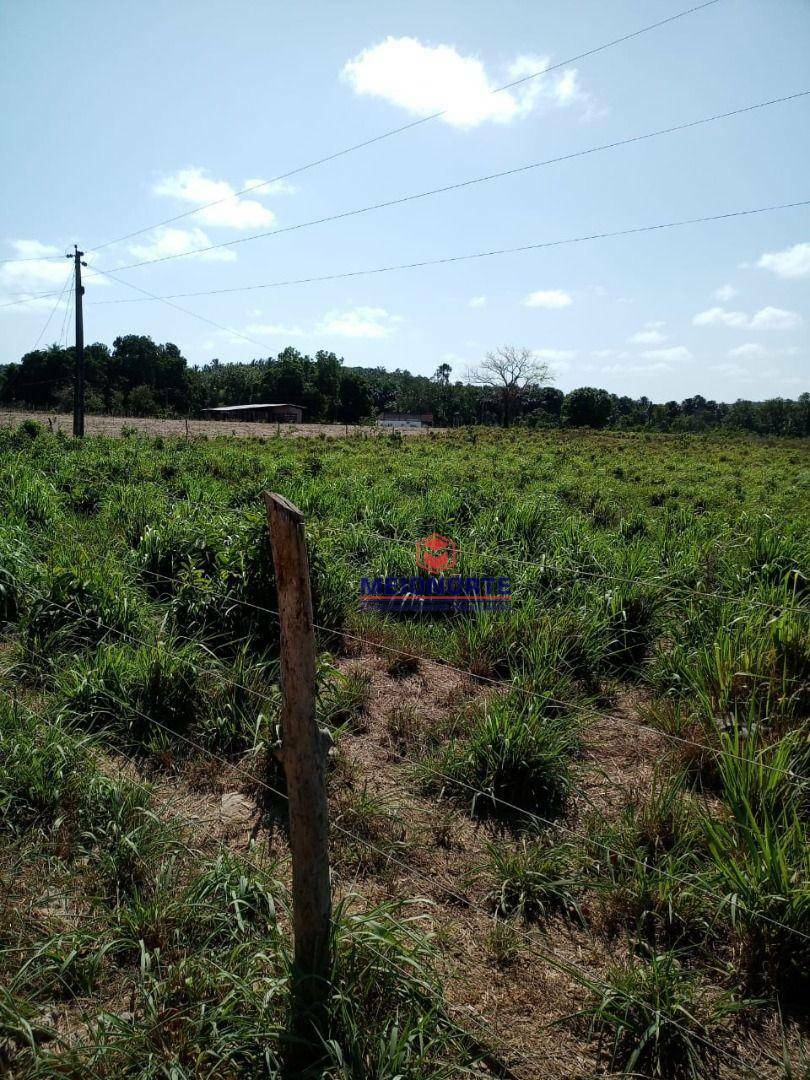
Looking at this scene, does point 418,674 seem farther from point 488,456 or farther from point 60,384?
point 60,384

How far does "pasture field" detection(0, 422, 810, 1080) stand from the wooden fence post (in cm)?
9

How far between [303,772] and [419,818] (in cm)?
141

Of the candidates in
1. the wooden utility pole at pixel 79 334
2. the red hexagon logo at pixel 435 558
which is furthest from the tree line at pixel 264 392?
the red hexagon logo at pixel 435 558

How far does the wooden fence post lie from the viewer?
174 centimetres

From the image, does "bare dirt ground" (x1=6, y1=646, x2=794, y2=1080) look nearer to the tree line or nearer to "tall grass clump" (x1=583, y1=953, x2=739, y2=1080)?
"tall grass clump" (x1=583, y1=953, x2=739, y2=1080)

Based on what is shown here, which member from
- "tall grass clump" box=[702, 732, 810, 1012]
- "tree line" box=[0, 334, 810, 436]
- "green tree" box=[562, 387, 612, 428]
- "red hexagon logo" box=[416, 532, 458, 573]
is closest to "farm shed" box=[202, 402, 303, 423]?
"tree line" box=[0, 334, 810, 436]

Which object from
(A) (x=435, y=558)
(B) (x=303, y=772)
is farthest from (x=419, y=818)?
(A) (x=435, y=558)

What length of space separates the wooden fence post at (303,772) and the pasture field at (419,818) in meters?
0.09

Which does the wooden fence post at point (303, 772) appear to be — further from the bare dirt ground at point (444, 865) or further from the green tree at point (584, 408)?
the green tree at point (584, 408)

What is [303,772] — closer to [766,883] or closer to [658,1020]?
[658,1020]

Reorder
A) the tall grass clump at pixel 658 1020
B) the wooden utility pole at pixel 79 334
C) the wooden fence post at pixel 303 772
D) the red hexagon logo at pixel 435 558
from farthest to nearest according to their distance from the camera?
1. the wooden utility pole at pixel 79 334
2. the red hexagon logo at pixel 435 558
3. the tall grass clump at pixel 658 1020
4. the wooden fence post at pixel 303 772

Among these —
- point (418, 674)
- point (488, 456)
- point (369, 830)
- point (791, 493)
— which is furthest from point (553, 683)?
point (488, 456)

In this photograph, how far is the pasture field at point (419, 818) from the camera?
75.7 inches

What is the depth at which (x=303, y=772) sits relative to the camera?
1774mm
